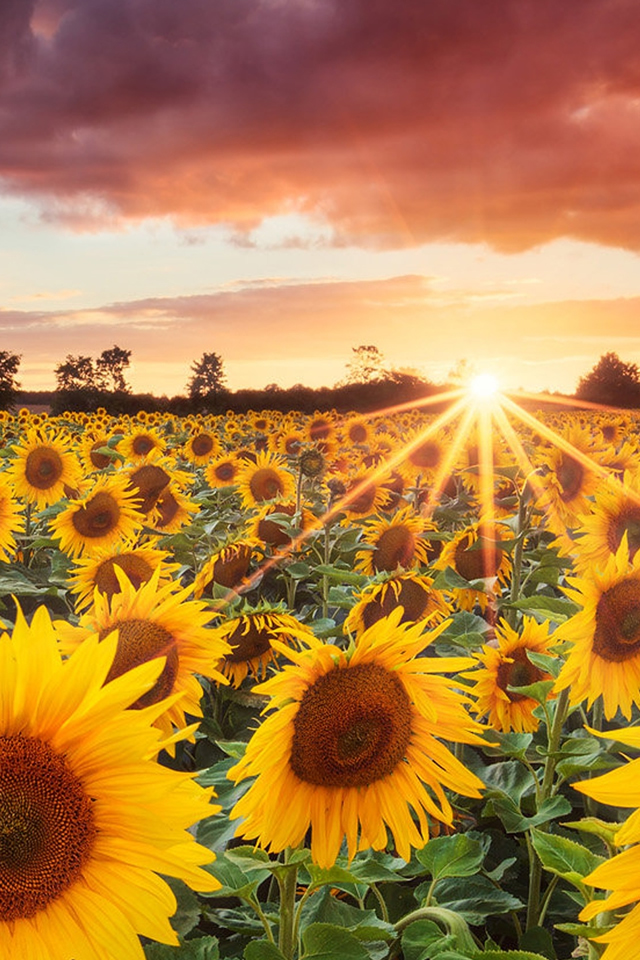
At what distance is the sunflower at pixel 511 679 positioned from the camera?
11.0ft

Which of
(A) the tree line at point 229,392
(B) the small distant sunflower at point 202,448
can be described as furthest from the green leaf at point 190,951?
(A) the tree line at point 229,392

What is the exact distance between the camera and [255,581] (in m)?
Result: 4.22

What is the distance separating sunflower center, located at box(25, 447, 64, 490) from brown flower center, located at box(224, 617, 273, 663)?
4.36 meters

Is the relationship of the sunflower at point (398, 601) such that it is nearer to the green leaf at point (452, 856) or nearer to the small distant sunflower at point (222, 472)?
the green leaf at point (452, 856)

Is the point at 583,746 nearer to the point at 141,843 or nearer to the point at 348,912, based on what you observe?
the point at 348,912

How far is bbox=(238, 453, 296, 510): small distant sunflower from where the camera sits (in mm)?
7844

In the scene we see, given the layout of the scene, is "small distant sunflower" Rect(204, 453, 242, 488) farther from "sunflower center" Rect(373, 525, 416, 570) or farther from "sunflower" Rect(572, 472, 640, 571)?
"sunflower" Rect(572, 472, 640, 571)

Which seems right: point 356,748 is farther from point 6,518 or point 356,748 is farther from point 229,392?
point 229,392

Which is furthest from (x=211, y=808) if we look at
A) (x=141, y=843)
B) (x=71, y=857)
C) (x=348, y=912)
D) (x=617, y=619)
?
(x=617, y=619)

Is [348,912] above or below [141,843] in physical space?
below

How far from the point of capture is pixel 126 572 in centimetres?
359

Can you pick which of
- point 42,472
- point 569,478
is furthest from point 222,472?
point 569,478

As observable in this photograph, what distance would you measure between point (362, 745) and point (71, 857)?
0.71 m

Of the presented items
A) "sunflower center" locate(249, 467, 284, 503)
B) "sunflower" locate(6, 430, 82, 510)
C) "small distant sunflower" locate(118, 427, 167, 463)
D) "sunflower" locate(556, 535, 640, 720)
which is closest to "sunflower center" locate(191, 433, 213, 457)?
"small distant sunflower" locate(118, 427, 167, 463)
